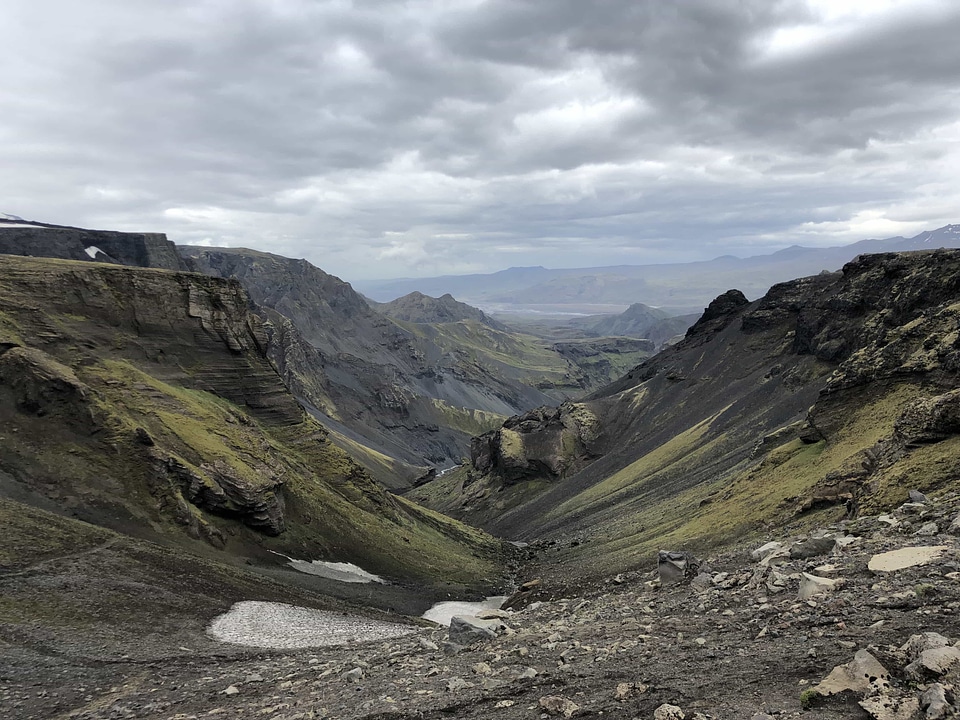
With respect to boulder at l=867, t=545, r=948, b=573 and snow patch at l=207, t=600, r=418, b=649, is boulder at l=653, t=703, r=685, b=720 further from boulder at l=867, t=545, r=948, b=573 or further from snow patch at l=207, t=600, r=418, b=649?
snow patch at l=207, t=600, r=418, b=649

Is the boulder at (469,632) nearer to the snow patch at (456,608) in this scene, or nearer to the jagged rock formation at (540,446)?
the snow patch at (456,608)

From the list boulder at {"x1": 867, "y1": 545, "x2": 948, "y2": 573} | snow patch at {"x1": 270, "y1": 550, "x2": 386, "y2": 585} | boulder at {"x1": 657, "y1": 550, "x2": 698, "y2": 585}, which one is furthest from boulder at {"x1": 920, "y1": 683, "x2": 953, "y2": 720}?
snow patch at {"x1": 270, "y1": 550, "x2": 386, "y2": 585}

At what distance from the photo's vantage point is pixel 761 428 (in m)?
78.9

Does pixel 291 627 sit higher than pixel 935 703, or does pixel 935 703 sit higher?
pixel 935 703

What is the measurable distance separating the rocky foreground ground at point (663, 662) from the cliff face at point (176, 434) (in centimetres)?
2072

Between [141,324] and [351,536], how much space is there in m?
30.0

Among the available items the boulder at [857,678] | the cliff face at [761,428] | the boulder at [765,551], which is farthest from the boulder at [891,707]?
the cliff face at [761,428]

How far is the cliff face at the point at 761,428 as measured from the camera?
36.9m

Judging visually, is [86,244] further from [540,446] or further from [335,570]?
[335,570]

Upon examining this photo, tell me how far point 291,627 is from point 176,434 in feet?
80.2

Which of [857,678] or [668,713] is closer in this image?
[857,678]

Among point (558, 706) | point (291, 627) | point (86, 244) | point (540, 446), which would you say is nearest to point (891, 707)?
point (558, 706)

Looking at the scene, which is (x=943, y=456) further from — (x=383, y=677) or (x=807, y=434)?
(x=383, y=677)

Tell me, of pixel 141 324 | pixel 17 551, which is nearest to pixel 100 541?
pixel 17 551
